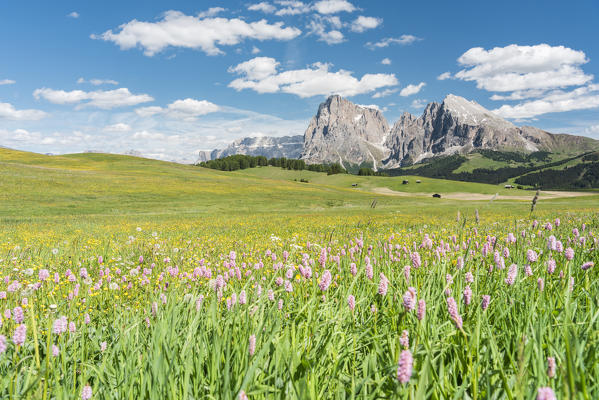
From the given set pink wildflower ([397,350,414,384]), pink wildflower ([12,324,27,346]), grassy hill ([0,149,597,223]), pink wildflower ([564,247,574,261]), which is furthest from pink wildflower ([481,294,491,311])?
grassy hill ([0,149,597,223])

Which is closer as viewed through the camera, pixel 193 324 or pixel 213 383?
pixel 213 383

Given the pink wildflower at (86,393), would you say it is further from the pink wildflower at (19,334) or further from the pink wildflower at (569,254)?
the pink wildflower at (569,254)

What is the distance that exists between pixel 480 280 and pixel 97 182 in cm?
6731

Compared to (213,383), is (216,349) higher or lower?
higher

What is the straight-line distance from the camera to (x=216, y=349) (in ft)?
6.58

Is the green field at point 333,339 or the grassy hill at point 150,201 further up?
the green field at point 333,339

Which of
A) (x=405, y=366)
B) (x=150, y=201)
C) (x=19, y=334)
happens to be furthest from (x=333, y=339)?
(x=150, y=201)

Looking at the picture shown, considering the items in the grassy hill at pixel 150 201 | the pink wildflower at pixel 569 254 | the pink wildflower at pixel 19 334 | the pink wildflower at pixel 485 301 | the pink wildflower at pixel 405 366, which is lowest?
the grassy hill at pixel 150 201

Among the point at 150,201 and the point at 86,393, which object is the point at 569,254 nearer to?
the point at 86,393

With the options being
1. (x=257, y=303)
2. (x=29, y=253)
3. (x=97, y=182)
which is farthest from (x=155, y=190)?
(x=257, y=303)

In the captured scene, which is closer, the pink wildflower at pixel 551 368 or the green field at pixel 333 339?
the pink wildflower at pixel 551 368

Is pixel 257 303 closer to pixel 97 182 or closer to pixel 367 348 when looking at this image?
pixel 367 348

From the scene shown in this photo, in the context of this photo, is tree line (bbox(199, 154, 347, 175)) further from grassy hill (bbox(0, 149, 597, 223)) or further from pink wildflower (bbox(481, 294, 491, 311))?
pink wildflower (bbox(481, 294, 491, 311))

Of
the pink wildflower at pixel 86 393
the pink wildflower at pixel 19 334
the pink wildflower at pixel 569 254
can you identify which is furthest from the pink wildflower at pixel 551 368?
the pink wildflower at pixel 19 334
